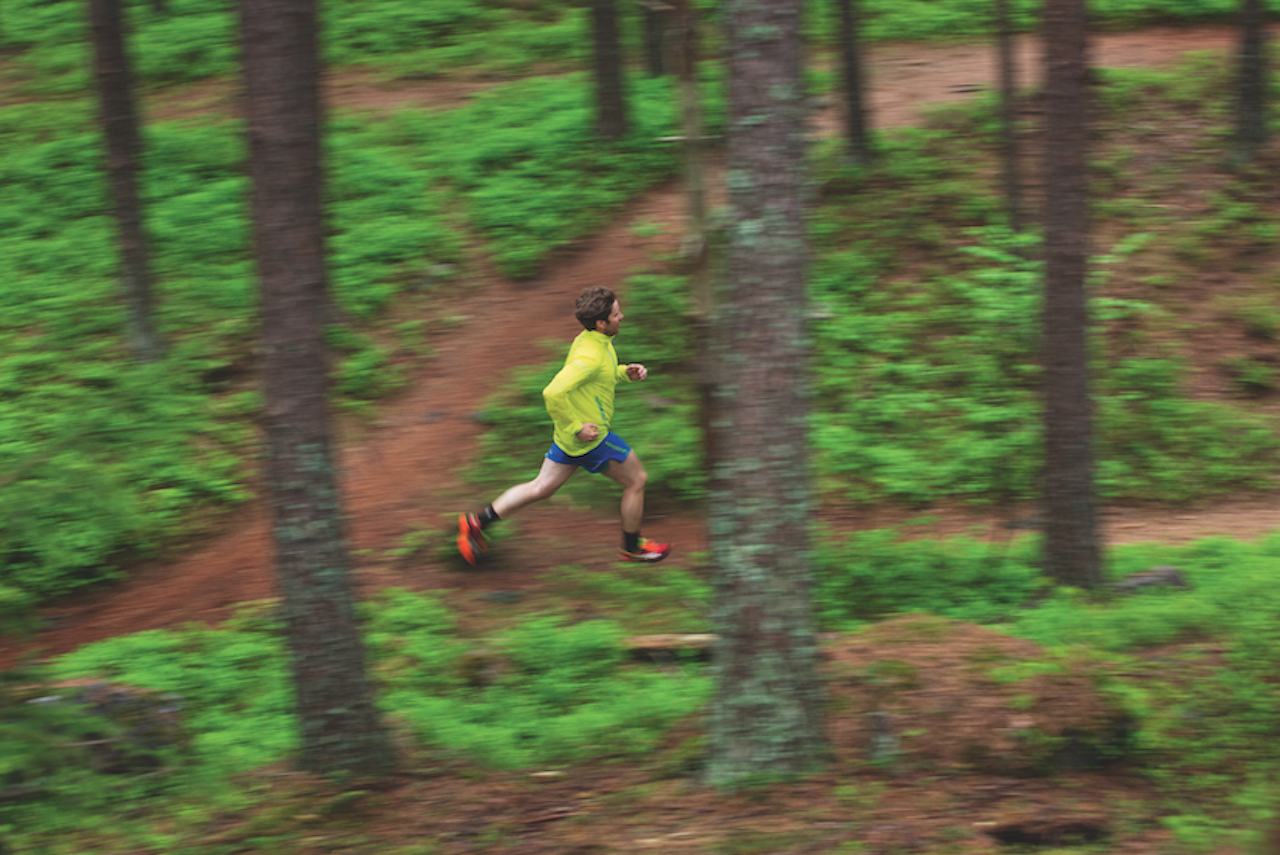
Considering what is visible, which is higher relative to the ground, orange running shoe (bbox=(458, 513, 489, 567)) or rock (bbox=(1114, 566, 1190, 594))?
orange running shoe (bbox=(458, 513, 489, 567))

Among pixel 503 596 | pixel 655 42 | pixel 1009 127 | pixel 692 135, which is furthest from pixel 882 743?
pixel 655 42

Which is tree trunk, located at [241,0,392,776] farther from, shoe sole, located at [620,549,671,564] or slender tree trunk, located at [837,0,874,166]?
slender tree trunk, located at [837,0,874,166]

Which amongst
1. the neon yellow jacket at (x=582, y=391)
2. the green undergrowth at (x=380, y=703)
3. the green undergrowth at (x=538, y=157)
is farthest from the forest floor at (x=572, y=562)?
the neon yellow jacket at (x=582, y=391)

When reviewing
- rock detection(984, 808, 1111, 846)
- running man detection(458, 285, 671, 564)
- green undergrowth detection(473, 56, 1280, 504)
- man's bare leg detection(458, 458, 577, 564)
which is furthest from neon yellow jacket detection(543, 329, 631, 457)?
rock detection(984, 808, 1111, 846)

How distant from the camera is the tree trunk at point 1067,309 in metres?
7.34

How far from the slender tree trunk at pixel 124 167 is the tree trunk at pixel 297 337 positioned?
7.86 m

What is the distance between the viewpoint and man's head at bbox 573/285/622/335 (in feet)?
26.4

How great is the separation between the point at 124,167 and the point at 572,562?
281 inches

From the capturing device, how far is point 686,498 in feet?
33.4

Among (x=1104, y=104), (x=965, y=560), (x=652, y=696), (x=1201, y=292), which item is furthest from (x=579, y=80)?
(x=652, y=696)

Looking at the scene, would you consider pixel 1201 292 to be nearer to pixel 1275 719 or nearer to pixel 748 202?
pixel 1275 719

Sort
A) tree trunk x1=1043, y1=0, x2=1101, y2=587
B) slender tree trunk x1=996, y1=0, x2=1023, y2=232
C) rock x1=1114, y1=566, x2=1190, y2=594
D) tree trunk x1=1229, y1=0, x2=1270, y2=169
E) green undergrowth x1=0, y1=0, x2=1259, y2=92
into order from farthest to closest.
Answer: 1. green undergrowth x1=0, y1=0, x2=1259, y2=92
2. tree trunk x1=1229, y1=0, x2=1270, y2=169
3. slender tree trunk x1=996, y1=0, x2=1023, y2=232
4. rock x1=1114, y1=566, x2=1190, y2=594
5. tree trunk x1=1043, y1=0, x2=1101, y2=587

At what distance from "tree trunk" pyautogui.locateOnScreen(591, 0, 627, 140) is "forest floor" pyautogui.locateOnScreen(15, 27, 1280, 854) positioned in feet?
5.33

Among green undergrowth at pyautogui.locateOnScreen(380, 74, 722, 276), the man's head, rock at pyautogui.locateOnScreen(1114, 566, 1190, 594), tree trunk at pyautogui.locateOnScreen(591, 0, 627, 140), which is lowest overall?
rock at pyautogui.locateOnScreen(1114, 566, 1190, 594)
